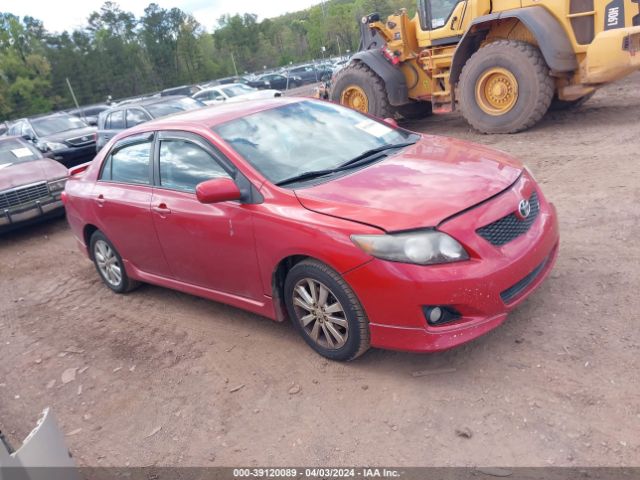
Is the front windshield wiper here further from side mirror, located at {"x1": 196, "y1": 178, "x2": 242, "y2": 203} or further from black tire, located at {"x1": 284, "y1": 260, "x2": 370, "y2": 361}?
black tire, located at {"x1": 284, "y1": 260, "x2": 370, "y2": 361}

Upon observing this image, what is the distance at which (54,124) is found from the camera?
1434cm

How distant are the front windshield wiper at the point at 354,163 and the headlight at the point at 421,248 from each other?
2.90 ft

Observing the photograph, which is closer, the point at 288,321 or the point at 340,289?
the point at 340,289

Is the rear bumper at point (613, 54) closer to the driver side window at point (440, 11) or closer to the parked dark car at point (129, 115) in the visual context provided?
the driver side window at point (440, 11)

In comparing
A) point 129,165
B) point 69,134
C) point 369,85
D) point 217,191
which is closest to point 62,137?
point 69,134

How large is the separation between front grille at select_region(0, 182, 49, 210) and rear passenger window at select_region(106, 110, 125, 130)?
4.05 metres

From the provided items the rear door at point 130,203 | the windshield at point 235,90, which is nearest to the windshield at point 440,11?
the rear door at point 130,203

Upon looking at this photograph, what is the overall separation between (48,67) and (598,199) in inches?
2895

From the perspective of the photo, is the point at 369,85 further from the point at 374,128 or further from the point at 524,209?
the point at 524,209

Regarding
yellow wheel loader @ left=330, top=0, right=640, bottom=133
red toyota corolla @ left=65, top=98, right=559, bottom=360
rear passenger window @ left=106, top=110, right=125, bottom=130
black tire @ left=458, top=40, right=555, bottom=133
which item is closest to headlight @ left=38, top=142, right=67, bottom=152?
rear passenger window @ left=106, top=110, right=125, bottom=130

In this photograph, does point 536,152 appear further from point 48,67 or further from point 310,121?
point 48,67

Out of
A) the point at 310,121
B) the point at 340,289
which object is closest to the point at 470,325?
the point at 340,289

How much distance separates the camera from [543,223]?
11.5 ft

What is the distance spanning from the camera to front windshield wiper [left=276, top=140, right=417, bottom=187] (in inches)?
144
